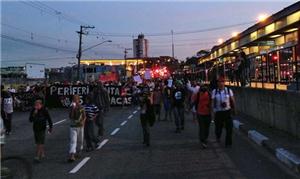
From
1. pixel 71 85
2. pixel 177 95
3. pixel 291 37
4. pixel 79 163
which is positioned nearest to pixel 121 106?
pixel 71 85

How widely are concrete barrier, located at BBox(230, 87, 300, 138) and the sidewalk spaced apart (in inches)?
9.6

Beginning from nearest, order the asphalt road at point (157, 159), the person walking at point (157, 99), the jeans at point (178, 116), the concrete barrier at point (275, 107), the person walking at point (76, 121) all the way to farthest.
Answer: the asphalt road at point (157, 159)
the person walking at point (76, 121)
the concrete barrier at point (275, 107)
the jeans at point (178, 116)
the person walking at point (157, 99)

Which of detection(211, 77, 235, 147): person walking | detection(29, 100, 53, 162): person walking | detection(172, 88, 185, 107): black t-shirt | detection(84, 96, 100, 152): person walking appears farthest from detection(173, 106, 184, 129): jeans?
detection(29, 100, 53, 162): person walking

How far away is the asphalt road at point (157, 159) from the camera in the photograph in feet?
34.1

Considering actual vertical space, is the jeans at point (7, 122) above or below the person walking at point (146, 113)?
below

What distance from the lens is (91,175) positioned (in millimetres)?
10422

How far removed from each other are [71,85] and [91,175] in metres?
31.6

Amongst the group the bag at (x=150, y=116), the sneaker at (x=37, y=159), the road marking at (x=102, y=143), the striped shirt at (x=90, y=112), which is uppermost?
the striped shirt at (x=90, y=112)

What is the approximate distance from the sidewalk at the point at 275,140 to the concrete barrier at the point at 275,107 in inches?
9.6

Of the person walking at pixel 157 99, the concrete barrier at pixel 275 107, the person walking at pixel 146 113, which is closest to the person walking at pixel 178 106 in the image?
the concrete barrier at pixel 275 107

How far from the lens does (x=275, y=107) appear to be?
17500 mm

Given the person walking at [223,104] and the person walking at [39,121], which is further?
the person walking at [223,104]

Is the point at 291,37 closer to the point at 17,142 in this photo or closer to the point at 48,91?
the point at 48,91

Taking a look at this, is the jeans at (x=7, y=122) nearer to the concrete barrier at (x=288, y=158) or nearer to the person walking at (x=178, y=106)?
the person walking at (x=178, y=106)
